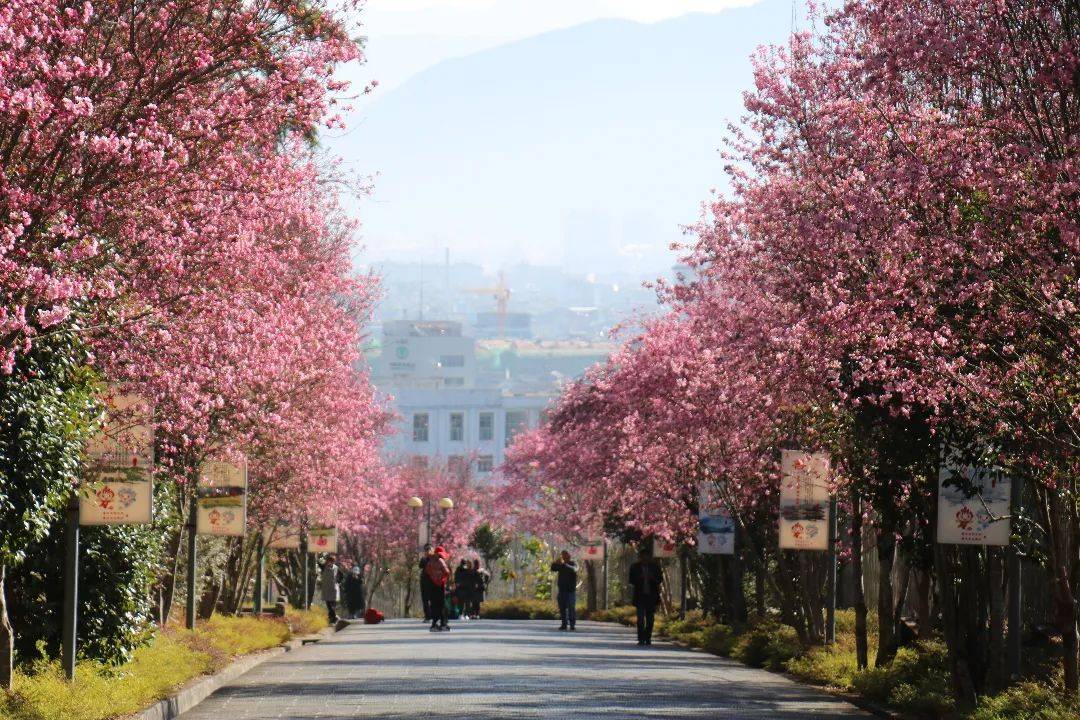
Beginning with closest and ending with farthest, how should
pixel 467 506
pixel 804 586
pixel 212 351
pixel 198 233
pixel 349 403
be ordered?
pixel 198 233
pixel 212 351
pixel 804 586
pixel 349 403
pixel 467 506

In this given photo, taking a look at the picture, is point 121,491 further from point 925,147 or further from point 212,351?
point 925,147

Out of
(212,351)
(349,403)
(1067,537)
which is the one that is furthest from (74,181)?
(349,403)

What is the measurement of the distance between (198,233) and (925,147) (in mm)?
5671

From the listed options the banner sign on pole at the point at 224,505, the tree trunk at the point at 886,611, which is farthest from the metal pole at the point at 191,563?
the tree trunk at the point at 886,611

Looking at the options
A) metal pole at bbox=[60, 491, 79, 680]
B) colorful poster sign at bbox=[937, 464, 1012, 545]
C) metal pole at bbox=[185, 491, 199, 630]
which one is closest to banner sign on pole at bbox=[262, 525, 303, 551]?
metal pole at bbox=[185, 491, 199, 630]

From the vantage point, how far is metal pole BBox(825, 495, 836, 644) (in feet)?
90.2

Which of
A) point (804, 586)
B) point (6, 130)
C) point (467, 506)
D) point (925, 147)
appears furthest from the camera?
point (467, 506)

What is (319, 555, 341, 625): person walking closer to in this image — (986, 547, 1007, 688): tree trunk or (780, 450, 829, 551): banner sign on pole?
(780, 450, 829, 551): banner sign on pole

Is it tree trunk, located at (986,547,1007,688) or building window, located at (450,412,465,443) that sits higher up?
building window, located at (450,412,465,443)

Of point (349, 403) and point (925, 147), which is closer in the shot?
point (925, 147)

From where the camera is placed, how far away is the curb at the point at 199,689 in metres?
17.5

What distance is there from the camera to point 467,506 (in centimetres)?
9425

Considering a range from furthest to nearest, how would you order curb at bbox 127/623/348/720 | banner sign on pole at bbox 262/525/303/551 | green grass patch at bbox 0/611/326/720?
1. banner sign on pole at bbox 262/525/303/551
2. curb at bbox 127/623/348/720
3. green grass patch at bbox 0/611/326/720

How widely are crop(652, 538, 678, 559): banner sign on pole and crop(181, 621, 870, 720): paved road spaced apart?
41.1 feet
